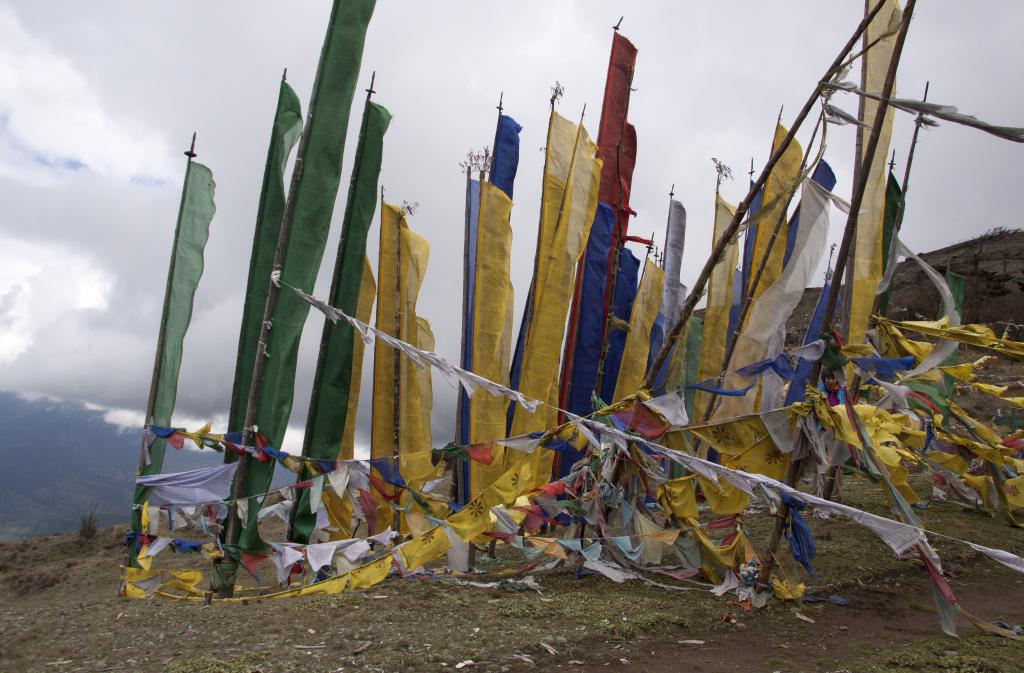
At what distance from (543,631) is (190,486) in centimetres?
440

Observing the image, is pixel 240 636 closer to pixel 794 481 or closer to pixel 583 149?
pixel 794 481

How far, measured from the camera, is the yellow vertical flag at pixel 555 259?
32.9ft

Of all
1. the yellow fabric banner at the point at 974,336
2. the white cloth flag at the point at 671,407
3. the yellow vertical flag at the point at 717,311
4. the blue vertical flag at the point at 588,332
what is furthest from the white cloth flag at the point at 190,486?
the yellow vertical flag at the point at 717,311

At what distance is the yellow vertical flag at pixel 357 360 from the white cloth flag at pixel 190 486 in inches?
91.8

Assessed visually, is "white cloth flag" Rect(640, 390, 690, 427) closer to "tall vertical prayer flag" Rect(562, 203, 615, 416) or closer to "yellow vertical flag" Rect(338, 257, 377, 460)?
"tall vertical prayer flag" Rect(562, 203, 615, 416)

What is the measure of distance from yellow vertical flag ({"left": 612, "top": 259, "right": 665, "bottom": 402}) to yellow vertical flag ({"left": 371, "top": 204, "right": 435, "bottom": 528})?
11.2 feet

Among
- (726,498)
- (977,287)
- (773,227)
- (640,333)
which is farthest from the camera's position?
(977,287)

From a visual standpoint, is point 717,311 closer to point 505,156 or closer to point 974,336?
point 505,156

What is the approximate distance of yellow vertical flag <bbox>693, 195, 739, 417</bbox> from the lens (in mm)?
13031

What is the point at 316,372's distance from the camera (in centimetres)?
941

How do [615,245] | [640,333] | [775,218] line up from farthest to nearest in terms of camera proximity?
[775,218], [640,333], [615,245]

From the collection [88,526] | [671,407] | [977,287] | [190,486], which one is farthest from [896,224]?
[977,287]

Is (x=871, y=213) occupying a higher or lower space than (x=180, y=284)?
higher

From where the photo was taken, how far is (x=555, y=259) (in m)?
10.2
